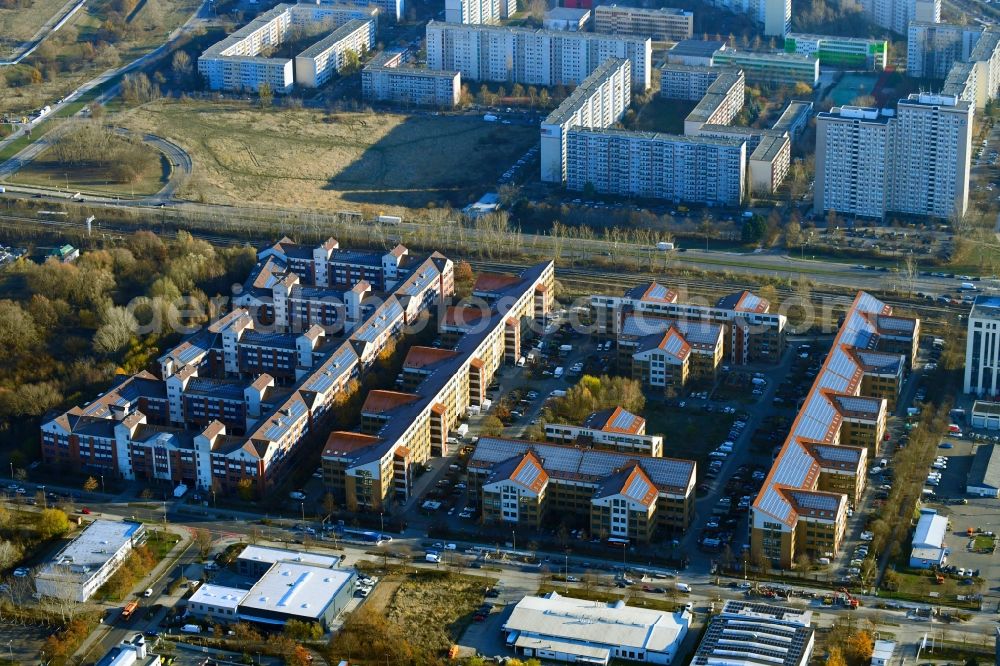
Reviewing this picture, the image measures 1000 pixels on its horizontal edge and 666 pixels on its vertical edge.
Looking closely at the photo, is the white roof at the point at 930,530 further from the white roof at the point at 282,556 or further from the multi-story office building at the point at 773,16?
the multi-story office building at the point at 773,16

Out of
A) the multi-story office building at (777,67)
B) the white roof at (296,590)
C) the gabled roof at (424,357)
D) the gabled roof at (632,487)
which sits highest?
the multi-story office building at (777,67)

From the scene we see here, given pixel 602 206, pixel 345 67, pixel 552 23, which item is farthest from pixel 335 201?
pixel 552 23

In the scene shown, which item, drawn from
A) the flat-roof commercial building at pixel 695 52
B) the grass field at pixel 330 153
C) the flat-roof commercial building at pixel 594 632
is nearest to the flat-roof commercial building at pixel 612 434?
the flat-roof commercial building at pixel 594 632

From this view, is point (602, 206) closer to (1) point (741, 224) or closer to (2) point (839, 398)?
(1) point (741, 224)

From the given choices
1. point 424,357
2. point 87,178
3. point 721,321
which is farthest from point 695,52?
point 424,357

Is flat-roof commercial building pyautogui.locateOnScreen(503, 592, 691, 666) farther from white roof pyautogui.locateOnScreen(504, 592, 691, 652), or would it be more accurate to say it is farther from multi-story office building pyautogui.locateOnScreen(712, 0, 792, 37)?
multi-story office building pyautogui.locateOnScreen(712, 0, 792, 37)

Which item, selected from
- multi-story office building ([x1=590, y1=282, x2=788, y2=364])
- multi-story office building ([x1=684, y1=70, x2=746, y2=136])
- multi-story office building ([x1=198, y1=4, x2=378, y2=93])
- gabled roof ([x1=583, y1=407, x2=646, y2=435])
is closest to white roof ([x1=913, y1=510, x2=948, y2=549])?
gabled roof ([x1=583, y1=407, x2=646, y2=435])

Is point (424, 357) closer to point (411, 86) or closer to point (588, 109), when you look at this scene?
point (588, 109)
